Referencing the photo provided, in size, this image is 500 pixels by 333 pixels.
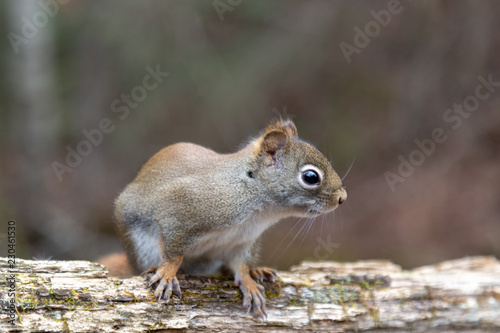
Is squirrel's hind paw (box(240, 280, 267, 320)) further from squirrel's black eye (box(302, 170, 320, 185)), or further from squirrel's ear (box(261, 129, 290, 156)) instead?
squirrel's ear (box(261, 129, 290, 156))

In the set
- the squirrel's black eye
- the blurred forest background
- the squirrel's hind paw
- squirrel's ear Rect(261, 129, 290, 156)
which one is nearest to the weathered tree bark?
the squirrel's hind paw


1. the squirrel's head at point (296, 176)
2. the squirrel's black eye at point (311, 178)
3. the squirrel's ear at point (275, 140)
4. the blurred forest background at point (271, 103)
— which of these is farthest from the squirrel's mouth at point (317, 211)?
the blurred forest background at point (271, 103)

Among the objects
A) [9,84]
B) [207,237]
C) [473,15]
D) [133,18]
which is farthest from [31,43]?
[473,15]

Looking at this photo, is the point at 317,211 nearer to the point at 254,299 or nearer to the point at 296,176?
the point at 296,176

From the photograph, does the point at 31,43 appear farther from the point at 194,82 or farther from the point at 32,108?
the point at 194,82

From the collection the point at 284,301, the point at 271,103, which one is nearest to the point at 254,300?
the point at 284,301

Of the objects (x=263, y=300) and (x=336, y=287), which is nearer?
(x=263, y=300)
